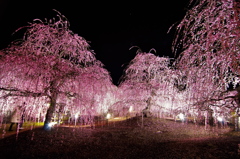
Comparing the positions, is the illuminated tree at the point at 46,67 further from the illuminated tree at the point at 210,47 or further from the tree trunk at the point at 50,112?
the illuminated tree at the point at 210,47

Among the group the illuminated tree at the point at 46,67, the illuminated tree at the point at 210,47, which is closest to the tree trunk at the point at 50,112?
the illuminated tree at the point at 46,67

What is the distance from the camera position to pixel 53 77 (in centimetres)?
703

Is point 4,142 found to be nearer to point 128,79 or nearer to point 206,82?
point 206,82

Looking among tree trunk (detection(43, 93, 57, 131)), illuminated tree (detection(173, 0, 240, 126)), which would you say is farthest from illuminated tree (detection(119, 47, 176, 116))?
illuminated tree (detection(173, 0, 240, 126))

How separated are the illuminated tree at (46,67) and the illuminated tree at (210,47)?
4810 millimetres

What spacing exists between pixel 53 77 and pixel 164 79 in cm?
1029

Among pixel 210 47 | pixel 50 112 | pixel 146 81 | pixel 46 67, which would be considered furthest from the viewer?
pixel 146 81

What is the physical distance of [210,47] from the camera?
4.14m

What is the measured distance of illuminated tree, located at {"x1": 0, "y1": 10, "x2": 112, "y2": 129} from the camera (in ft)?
21.6

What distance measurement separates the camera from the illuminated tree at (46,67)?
259 inches

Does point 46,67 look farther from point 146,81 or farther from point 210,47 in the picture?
point 146,81

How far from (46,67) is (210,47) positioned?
6.60 meters

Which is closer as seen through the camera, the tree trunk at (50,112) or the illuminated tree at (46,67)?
the illuminated tree at (46,67)

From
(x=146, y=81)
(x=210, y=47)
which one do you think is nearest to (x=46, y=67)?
(x=210, y=47)
